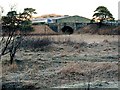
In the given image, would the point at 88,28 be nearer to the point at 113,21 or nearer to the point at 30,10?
the point at 113,21

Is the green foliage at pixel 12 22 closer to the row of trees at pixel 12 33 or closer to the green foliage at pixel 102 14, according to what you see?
the row of trees at pixel 12 33

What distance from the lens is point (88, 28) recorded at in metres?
46.9

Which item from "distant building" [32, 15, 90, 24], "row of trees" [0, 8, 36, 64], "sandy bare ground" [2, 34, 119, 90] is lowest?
"sandy bare ground" [2, 34, 119, 90]

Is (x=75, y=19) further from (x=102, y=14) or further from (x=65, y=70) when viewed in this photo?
(x=65, y=70)

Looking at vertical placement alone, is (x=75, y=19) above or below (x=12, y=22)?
above

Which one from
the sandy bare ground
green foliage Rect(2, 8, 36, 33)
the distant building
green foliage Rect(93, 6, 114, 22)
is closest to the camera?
the sandy bare ground

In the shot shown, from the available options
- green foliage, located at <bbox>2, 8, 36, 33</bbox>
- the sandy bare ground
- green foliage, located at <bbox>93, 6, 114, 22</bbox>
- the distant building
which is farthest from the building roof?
the sandy bare ground

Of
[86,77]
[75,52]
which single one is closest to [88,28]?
[75,52]

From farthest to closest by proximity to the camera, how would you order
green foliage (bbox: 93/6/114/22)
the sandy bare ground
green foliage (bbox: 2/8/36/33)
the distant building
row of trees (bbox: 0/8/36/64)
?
1. the distant building
2. green foliage (bbox: 93/6/114/22)
3. green foliage (bbox: 2/8/36/33)
4. row of trees (bbox: 0/8/36/64)
5. the sandy bare ground

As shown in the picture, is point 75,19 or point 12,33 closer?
point 12,33

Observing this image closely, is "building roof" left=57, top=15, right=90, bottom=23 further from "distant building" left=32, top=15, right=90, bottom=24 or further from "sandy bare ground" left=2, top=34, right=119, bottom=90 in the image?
"sandy bare ground" left=2, top=34, right=119, bottom=90

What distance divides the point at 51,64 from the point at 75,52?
5192 mm

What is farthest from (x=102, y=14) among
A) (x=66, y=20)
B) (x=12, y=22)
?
(x=12, y=22)

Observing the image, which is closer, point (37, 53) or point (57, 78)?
point (57, 78)
